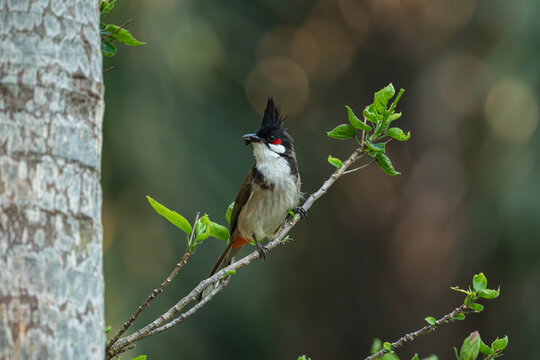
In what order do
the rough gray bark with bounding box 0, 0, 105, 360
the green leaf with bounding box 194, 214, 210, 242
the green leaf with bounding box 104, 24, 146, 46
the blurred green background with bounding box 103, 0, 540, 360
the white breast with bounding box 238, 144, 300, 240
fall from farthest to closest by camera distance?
the blurred green background with bounding box 103, 0, 540, 360 < the white breast with bounding box 238, 144, 300, 240 < the green leaf with bounding box 194, 214, 210, 242 < the green leaf with bounding box 104, 24, 146, 46 < the rough gray bark with bounding box 0, 0, 105, 360

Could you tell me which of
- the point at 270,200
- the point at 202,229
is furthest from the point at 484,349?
the point at 270,200

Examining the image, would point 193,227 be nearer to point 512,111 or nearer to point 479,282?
point 479,282

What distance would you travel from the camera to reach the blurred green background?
25.2 feet

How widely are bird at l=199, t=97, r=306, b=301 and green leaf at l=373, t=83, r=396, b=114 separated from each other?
1.60 metres

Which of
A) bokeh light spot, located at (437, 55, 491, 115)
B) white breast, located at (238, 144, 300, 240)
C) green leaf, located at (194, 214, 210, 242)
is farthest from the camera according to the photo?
bokeh light spot, located at (437, 55, 491, 115)

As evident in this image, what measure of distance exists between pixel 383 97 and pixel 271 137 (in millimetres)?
1790

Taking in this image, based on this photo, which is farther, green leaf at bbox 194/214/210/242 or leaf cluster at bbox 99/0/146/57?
green leaf at bbox 194/214/210/242

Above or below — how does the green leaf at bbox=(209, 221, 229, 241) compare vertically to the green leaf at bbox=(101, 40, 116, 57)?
below

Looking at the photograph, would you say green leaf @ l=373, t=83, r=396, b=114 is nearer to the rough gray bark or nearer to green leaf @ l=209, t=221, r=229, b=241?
green leaf @ l=209, t=221, r=229, b=241

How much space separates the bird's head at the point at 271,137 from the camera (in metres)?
3.71

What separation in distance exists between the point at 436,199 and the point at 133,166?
129 inches

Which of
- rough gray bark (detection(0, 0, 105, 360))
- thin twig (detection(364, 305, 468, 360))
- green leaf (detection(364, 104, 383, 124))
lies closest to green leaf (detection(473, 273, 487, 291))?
thin twig (detection(364, 305, 468, 360))

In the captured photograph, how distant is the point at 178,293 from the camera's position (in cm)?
810

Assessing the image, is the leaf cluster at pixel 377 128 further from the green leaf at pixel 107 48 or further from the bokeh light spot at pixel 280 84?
the bokeh light spot at pixel 280 84
